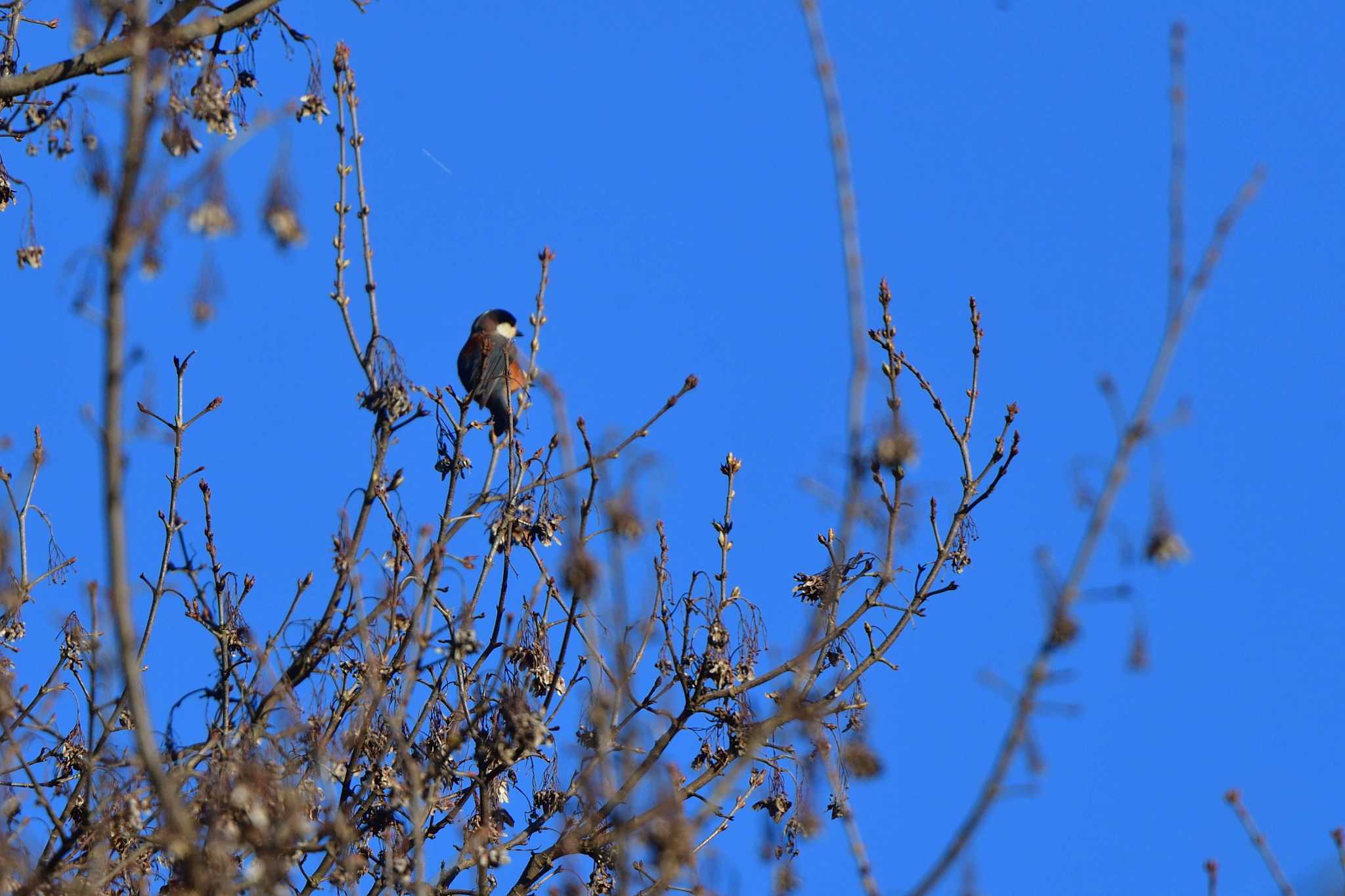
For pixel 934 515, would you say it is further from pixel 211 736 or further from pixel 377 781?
pixel 211 736

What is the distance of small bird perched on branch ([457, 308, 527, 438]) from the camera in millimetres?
6352

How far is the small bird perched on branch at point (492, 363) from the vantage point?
20.8 ft

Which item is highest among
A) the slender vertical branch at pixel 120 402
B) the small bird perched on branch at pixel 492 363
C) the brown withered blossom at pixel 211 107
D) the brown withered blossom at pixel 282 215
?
the small bird perched on branch at pixel 492 363

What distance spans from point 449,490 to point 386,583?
371 millimetres

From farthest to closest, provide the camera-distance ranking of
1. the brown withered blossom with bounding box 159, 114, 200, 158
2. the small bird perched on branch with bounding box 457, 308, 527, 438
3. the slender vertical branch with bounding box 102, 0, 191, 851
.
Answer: the small bird perched on branch with bounding box 457, 308, 527, 438 → the brown withered blossom with bounding box 159, 114, 200, 158 → the slender vertical branch with bounding box 102, 0, 191, 851

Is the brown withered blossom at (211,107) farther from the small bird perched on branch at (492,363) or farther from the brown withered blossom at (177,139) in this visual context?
the small bird perched on branch at (492,363)

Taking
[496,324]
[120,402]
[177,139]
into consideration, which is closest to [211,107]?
[177,139]

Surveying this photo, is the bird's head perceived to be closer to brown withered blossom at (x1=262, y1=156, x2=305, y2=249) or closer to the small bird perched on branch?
the small bird perched on branch

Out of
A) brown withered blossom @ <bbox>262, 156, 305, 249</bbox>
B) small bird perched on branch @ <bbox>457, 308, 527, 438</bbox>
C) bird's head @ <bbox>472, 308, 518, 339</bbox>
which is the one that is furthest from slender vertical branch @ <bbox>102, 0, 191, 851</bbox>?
bird's head @ <bbox>472, 308, 518, 339</bbox>

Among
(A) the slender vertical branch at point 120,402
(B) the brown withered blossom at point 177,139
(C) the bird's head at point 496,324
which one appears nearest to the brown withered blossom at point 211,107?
(B) the brown withered blossom at point 177,139

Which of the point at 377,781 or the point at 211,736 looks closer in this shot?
the point at 211,736

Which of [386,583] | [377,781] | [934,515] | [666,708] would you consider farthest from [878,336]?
[377,781]

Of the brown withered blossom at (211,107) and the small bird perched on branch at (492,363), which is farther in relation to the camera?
the small bird perched on branch at (492,363)

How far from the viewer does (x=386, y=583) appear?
4.23 metres
